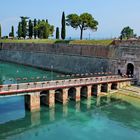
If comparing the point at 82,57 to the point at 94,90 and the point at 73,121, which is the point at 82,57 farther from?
the point at 73,121

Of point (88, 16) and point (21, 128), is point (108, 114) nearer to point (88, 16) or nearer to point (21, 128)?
point (21, 128)

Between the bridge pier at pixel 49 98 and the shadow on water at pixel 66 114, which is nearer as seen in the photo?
the shadow on water at pixel 66 114

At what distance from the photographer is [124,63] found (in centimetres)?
5262

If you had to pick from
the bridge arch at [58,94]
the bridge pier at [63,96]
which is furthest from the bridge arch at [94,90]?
the bridge arch at [58,94]

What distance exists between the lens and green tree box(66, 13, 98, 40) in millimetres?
71062

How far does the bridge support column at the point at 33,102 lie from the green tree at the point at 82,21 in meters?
39.0

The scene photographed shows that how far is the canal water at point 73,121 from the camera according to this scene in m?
28.9

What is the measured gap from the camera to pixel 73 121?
33.0 metres

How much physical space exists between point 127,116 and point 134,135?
6.09 meters

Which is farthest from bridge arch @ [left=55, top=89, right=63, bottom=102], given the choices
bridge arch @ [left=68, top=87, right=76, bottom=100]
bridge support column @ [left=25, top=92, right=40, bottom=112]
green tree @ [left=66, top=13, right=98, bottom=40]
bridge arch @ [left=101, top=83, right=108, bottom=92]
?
green tree @ [left=66, top=13, right=98, bottom=40]

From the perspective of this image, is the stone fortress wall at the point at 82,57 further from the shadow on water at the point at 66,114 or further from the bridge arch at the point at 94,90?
the shadow on water at the point at 66,114

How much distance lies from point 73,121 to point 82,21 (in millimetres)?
42661

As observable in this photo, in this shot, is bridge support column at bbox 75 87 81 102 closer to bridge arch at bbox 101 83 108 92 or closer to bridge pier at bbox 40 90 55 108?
bridge pier at bbox 40 90 55 108

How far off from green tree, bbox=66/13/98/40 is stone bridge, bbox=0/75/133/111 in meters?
26.8
